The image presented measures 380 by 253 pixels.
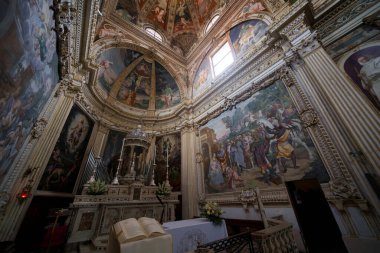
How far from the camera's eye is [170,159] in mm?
10539

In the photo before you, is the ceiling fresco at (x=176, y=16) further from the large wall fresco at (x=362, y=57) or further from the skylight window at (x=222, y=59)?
the large wall fresco at (x=362, y=57)

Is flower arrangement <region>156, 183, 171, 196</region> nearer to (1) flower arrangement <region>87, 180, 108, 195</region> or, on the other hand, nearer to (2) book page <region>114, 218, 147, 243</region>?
(1) flower arrangement <region>87, 180, 108, 195</region>

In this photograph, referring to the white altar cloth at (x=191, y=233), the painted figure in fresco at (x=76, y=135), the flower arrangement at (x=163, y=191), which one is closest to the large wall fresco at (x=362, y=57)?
the white altar cloth at (x=191, y=233)

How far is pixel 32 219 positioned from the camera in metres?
5.59

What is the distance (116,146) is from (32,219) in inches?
205

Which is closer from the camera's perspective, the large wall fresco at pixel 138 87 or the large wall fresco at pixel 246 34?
the large wall fresco at pixel 246 34

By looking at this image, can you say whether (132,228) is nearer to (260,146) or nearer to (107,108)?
(260,146)

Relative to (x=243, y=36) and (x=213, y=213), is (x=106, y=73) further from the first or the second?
(x=213, y=213)

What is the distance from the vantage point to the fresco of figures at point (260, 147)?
513 centimetres

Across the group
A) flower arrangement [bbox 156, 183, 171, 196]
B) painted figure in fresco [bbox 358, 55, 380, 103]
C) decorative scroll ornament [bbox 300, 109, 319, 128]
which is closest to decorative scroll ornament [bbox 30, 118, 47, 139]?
flower arrangement [bbox 156, 183, 171, 196]

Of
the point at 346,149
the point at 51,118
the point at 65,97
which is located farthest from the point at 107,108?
the point at 346,149

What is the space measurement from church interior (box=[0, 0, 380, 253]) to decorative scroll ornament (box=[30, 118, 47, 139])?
0.13 ft

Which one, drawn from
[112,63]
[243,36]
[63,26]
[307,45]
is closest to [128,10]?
[112,63]

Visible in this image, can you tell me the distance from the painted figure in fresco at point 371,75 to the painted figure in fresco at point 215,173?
5873mm
